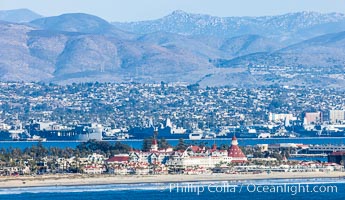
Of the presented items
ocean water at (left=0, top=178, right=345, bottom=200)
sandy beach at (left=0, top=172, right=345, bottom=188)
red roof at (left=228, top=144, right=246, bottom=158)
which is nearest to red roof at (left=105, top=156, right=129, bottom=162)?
red roof at (left=228, top=144, right=246, bottom=158)

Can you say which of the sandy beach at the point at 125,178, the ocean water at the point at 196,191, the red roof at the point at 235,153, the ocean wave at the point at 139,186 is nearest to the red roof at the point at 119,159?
the red roof at the point at 235,153

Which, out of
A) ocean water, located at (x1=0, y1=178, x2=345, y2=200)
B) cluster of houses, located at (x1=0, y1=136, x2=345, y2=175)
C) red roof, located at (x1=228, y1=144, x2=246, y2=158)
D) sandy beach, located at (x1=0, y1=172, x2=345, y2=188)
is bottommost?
ocean water, located at (x1=0, y1=178, x2=345, y2=200)

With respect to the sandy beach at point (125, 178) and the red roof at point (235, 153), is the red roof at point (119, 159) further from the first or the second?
the sandy beach at point (125, 178)

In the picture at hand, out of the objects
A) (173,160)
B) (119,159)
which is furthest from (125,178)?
(173,160)

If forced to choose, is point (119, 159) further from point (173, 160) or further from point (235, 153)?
point (235, 153)

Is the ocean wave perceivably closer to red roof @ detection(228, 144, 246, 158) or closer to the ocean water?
the ocean water

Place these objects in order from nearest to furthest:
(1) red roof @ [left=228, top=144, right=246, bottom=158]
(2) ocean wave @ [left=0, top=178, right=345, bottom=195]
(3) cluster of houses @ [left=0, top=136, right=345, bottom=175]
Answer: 1. (2) ocean wave @ [left=0, top=178, right=345, bottom=195]
2. (3) cluster of houses @ [left=0, top=136, right=345, bottom=175]
3. (1) red roof @ [left=228, top=144, right=246, bottom=158]

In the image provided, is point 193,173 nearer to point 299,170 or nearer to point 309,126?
point 299,170
